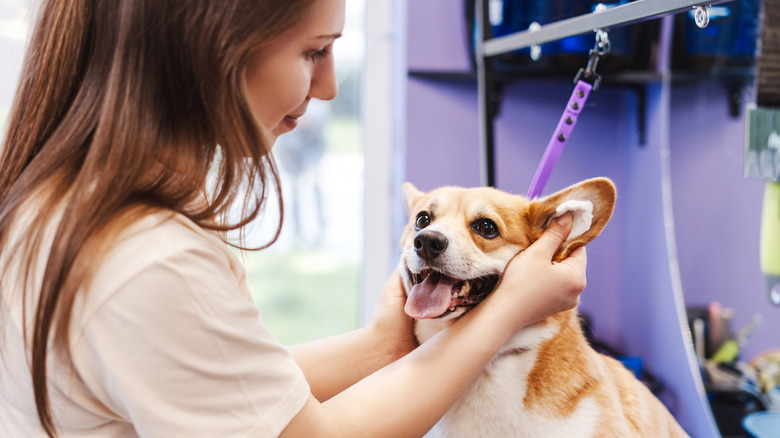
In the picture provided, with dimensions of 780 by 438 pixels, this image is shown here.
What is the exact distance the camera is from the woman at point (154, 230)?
1.70 ft

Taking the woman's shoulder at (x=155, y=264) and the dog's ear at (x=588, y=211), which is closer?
the woman's shoulder at (x=155, y=264)

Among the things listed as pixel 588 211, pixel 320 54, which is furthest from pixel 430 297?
pixel 320 54

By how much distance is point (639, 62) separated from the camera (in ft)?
5.08

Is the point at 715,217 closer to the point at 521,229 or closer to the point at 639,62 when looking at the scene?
the point at 639,62

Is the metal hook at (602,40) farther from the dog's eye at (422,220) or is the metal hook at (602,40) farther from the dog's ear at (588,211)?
the dog's eye at (422,220)

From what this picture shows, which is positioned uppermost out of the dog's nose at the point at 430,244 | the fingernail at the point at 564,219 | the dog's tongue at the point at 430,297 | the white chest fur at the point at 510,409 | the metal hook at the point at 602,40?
the metal hook at the point at 602,40

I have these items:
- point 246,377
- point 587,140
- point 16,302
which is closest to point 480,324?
point 246,377

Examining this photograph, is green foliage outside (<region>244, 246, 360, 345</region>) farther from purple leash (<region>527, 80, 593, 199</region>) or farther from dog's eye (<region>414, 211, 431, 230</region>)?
purple leash (<region>527, 80, 593, 199</region>)

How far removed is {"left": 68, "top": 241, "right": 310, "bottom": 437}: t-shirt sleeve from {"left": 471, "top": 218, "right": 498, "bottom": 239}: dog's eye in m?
0.42

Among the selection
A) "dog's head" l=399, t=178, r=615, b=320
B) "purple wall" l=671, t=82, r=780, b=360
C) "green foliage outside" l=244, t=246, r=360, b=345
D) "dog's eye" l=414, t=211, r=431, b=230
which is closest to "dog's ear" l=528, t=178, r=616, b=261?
"dog's head" l=399, t=178, r=615, b=320

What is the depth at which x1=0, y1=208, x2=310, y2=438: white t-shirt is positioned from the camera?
51cm

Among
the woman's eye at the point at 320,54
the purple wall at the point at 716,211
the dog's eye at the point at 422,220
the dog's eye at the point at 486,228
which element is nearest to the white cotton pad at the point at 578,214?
the dog's eye at the point at 486,228

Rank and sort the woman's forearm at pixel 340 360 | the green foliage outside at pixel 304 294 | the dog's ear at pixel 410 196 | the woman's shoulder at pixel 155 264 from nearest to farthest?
the woman's shoulder at pixel 155 264 → the woman's forearm at pixel 340 360 → the dog's ear at pixel 410 196 → the green foliage outside at pixel 304 294

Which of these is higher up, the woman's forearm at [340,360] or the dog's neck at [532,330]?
the dog's neck at [532,330]
